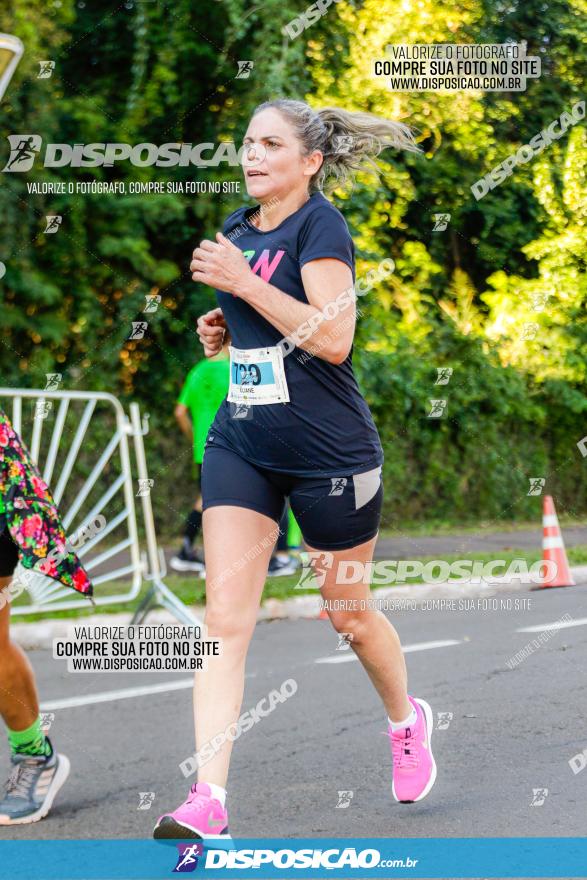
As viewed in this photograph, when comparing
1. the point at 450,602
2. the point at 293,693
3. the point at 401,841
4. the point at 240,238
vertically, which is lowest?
the point at 450,602

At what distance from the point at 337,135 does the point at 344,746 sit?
234 cm

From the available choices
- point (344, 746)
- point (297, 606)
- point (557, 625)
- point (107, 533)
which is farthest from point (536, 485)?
point (344, 746)

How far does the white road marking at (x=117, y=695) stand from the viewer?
19.5 feet

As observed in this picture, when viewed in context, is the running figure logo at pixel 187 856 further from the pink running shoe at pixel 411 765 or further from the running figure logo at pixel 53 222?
the running figure logo at pixel 53 222

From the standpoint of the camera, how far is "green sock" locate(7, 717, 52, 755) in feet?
13.3

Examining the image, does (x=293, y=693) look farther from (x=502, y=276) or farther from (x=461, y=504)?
(x=461, y=504)

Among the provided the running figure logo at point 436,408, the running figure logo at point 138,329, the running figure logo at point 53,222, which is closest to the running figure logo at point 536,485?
the running figure logo at point 436,408

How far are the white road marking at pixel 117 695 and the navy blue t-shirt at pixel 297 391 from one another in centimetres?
279

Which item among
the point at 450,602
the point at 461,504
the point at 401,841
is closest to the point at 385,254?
the point at 461,504

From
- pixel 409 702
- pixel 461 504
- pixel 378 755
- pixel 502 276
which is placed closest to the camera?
pixel 409 702

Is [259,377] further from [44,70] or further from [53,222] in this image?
[44,70]

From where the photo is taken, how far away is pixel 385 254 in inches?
587

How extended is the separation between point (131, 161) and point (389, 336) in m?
3.74

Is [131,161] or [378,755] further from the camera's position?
[131,161]
